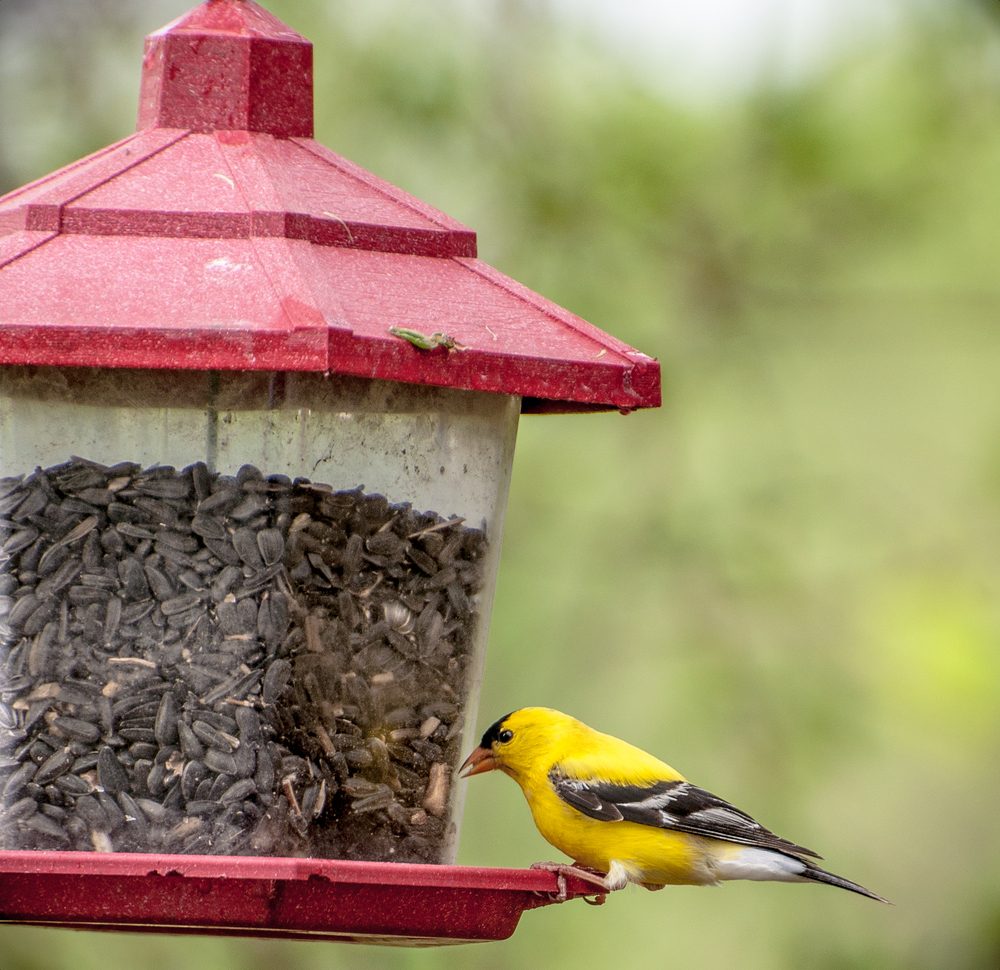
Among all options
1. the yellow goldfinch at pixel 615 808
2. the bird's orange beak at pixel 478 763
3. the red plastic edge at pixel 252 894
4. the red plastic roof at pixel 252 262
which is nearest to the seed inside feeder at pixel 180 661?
the red plastic edge at pixel 252 894

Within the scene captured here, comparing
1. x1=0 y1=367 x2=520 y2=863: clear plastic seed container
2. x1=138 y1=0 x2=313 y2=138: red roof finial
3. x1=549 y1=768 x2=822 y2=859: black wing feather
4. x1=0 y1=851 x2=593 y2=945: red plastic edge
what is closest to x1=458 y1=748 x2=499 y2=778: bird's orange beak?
x1=549 y1=768 x2=822 y2=859: black wing feather

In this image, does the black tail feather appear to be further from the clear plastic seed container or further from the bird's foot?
the clear plastic seed container

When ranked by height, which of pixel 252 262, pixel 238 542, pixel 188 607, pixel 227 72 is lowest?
pixel 188 607

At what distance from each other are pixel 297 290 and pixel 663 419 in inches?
221

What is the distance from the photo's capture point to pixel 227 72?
467 centimetres

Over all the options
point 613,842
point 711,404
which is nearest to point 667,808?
point 613,842

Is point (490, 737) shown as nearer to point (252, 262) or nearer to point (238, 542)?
point (238, 542)

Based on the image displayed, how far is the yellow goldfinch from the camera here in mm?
5500

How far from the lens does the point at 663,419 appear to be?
9422 millimetres

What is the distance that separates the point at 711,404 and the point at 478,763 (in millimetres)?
4912

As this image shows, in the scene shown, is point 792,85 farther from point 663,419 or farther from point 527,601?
point 527,601

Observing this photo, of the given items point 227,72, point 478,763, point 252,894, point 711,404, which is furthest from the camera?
point 711,404

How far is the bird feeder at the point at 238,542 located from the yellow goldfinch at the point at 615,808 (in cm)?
104

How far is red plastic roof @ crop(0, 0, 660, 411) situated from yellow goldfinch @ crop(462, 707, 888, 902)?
3.74 feet
